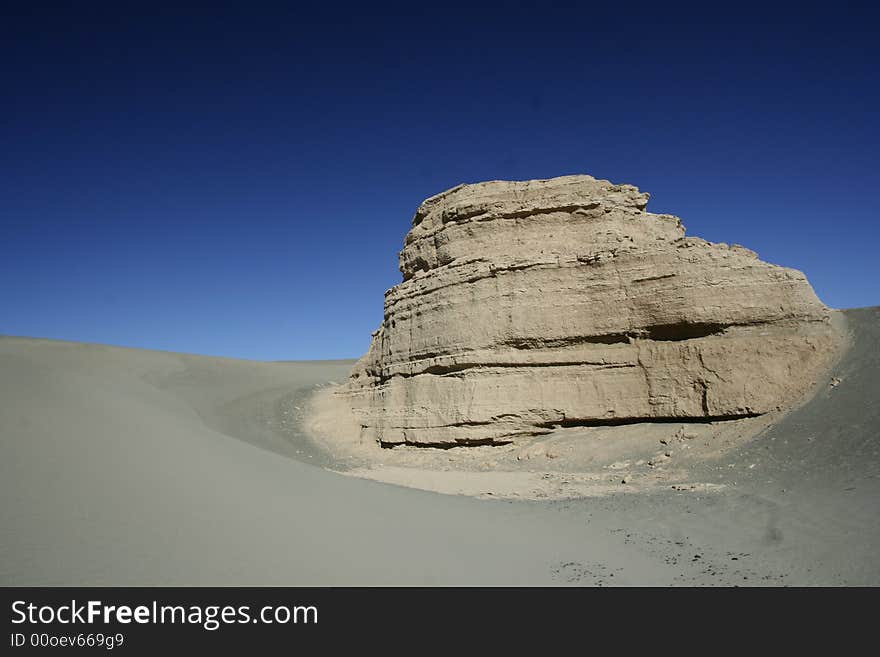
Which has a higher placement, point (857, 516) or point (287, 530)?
point (287, 530)

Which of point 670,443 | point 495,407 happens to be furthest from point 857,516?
point 495,407

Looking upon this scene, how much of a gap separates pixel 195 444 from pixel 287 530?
2.29 m

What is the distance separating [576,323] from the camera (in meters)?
16.7

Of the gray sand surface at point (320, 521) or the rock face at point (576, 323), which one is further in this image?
the rock face at point (576, 323)

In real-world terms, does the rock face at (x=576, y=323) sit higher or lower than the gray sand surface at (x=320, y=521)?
higher

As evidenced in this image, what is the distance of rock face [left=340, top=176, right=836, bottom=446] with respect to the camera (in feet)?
48.2

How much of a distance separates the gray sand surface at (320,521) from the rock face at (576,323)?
4.03m

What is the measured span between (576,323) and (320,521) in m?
12.5

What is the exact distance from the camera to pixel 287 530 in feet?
16.5

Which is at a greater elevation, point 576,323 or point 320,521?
point 576,323

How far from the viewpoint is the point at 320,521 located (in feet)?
18.3

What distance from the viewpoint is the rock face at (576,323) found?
48.2ft

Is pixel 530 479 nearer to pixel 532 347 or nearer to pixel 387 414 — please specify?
pixel 532 347

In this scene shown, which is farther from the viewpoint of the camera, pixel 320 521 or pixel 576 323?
pixel 576 323
